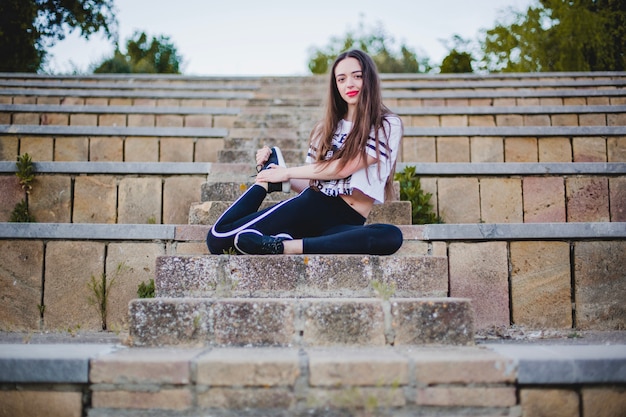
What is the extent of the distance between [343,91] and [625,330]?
1890 millimetres

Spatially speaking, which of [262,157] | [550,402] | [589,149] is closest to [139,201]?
[262,157]

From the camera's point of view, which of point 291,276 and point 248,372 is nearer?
point 248,372

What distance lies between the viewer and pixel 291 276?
222 cm

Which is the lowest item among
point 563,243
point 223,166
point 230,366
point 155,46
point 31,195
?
point 230,366

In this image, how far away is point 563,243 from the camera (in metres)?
2.62

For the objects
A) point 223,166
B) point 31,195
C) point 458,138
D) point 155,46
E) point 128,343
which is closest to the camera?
point 128,343

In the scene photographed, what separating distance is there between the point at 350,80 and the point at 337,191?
1.95ft

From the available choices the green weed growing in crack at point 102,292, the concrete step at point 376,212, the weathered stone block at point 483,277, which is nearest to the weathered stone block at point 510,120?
the concrete step at point 376,212

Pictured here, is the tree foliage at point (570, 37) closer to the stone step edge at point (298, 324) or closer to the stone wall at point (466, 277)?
the stone wall at point (466, 277)

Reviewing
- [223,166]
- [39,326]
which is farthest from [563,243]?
[39,326]

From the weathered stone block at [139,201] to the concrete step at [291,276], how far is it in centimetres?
113

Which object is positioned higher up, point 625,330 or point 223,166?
point 223,166

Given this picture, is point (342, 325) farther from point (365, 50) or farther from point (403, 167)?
point (365, 50)

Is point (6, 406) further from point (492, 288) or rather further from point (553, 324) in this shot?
point (553, 324)
